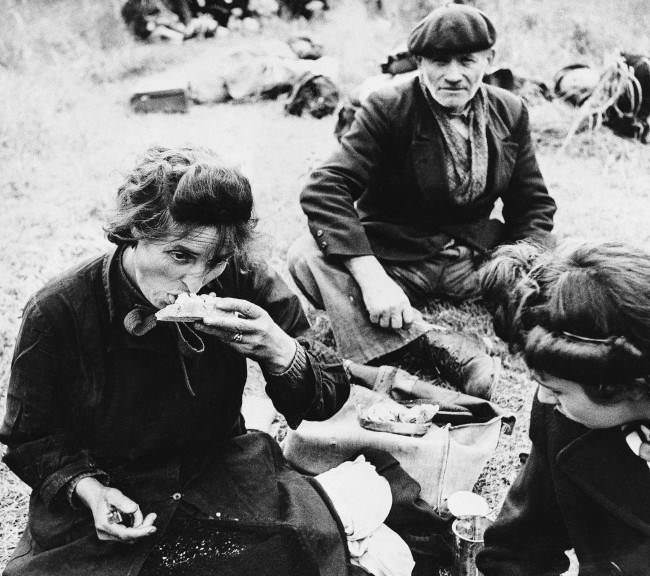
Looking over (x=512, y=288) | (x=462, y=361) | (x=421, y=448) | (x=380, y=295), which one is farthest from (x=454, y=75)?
(x=512, y=288)

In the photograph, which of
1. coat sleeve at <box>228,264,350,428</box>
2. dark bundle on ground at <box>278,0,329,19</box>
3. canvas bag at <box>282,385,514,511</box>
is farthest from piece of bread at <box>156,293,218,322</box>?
dark bundle on ground at <box>278,0,329,19</box>

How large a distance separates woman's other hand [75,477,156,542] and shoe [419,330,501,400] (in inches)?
77.1

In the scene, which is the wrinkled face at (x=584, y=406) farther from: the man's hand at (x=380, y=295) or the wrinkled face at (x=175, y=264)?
the man's hand at (x=380, y=295)

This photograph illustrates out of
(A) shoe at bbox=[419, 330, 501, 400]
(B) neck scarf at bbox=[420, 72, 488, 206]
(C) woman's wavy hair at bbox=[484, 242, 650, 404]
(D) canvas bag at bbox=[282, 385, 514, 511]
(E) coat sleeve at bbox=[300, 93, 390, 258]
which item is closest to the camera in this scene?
(C) woman's wavy hair at bbox=[484, 242, 650, 404]

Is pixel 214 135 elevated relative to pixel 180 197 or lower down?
lower down

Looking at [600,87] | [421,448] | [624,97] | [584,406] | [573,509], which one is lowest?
[421,448]

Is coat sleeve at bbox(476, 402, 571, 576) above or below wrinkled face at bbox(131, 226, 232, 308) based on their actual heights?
below

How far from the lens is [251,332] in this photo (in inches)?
85.3

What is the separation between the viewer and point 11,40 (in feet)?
33.3

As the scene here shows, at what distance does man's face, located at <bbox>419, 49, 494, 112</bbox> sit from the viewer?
3.78 m

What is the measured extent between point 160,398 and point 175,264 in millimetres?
489

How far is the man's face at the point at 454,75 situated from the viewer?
149 inches

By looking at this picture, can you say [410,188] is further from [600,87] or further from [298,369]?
[600,87]

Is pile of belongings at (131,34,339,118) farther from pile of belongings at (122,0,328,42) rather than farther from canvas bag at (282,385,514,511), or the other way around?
canvas bag at (282,385,514,511)
